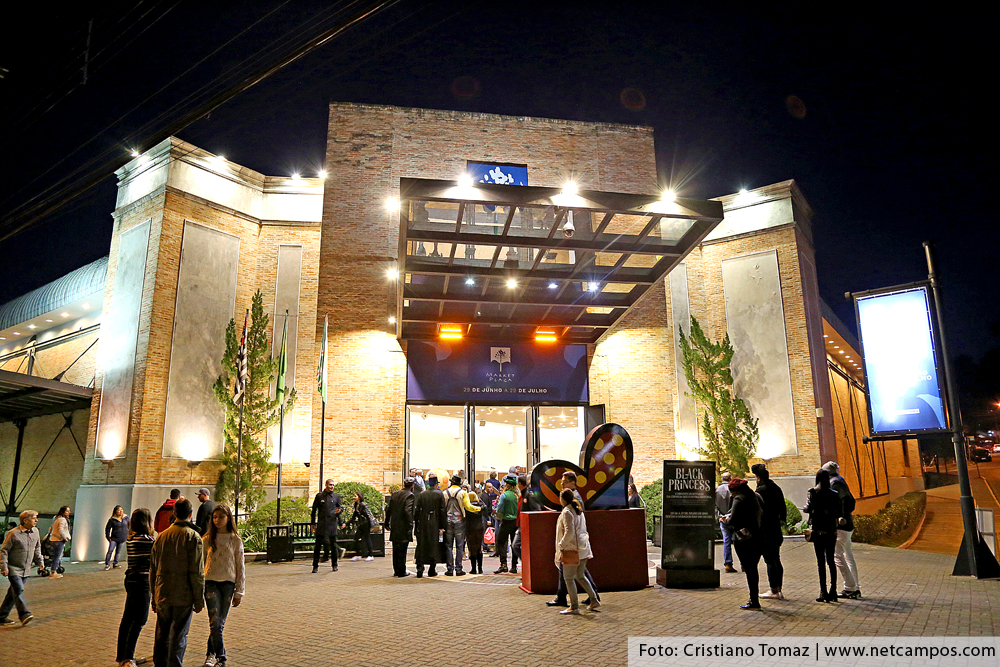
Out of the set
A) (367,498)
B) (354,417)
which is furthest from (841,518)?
(354,417)

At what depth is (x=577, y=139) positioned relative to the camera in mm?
23906

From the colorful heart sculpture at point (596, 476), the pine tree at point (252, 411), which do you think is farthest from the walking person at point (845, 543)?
the pine tree at point (252, 411)

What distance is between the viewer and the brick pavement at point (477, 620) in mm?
6355

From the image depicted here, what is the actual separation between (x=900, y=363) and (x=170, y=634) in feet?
39.6

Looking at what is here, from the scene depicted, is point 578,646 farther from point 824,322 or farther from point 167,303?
point 824,322

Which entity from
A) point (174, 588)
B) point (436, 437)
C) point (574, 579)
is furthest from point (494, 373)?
point (174, 588)

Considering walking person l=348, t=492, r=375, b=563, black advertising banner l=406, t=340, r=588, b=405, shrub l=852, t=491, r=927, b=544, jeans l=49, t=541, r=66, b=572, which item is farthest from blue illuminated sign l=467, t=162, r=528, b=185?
jeans l=49, t=541, r=66, b=572

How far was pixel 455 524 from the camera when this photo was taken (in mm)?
12219

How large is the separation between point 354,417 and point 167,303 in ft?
20.6

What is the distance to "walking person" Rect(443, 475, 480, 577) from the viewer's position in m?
12.0

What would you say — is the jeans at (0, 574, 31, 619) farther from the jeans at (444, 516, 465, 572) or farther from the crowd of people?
the crowd of people

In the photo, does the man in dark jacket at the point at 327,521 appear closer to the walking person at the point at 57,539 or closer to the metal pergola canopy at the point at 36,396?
the walking person at the point at 57,539

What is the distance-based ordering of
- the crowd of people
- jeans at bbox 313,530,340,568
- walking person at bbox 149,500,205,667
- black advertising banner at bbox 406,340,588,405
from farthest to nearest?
black advertising banner at bbox 406,340,588,405
jeans at bbox 313,530,340,568
the crowd of people
walking person at bbox 149,500,205,667

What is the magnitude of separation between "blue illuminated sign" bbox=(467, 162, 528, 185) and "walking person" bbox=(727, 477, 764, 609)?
651 inches
